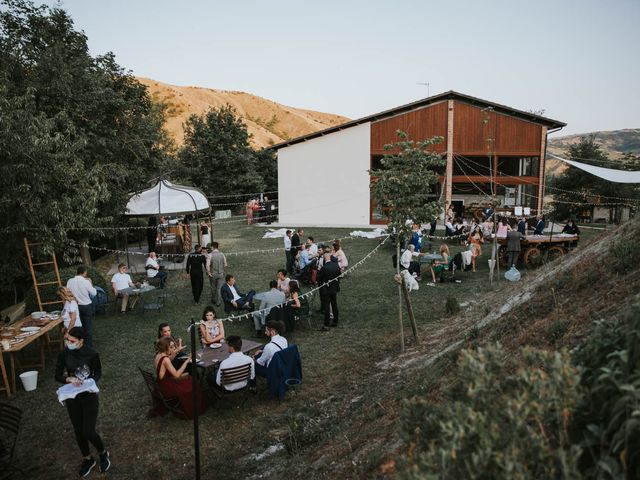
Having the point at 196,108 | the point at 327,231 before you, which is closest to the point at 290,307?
the point at 327,231

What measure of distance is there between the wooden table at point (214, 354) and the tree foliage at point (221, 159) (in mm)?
32164

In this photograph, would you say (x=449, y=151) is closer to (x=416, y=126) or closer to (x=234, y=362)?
(x=416, y=126)

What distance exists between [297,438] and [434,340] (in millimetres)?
4015

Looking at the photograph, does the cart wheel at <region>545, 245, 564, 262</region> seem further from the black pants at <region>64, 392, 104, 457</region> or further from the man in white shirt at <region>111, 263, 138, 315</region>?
the black pants at <region>64, 392, 104, 457</region>

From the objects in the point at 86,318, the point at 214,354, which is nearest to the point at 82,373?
the point at 214,354

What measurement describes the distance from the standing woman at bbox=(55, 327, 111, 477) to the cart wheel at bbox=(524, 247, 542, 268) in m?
13.3

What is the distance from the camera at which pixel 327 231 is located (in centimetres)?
2659

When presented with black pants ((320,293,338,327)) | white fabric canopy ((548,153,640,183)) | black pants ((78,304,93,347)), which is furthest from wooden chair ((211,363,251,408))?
white fabric canopy ((548,153,640,183))

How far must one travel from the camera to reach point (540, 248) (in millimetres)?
15164

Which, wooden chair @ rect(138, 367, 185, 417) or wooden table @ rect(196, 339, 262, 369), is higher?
wooden table @ rect(196, 339, 262, 369)

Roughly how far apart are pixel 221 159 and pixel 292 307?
31052mm

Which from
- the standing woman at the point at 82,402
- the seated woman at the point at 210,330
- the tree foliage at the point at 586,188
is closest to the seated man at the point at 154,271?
the seated woman at the point at 210,330

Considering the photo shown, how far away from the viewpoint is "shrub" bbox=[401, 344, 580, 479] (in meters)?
2.23

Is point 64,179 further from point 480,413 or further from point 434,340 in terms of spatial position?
point 480,413
